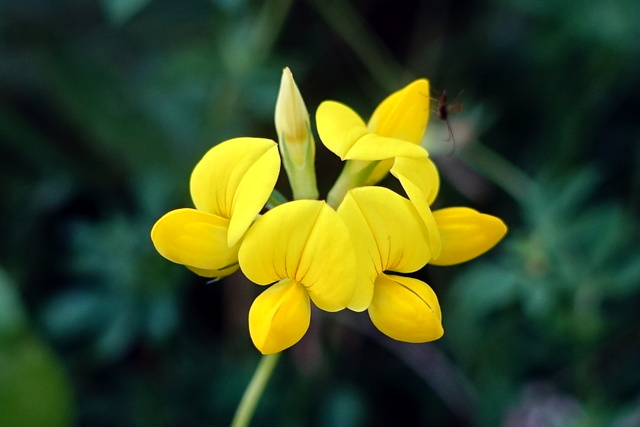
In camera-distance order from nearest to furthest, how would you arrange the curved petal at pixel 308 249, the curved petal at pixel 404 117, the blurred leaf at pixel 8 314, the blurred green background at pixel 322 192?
the curved petal at pixel 308 249 → the curved petal at pixel 404 117 → the blurred leaf at pixel 8 314 → the blurred green background at pixel 322 192

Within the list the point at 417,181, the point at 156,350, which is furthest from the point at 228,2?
the point at 156,350

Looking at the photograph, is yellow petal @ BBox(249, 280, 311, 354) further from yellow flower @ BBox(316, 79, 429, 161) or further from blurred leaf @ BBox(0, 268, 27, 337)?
blurred leaf @ BBox(0, 268, 27, 337)

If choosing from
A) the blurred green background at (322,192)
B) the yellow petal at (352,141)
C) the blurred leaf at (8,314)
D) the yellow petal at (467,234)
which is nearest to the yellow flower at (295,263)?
the yellow petal at (352,141)

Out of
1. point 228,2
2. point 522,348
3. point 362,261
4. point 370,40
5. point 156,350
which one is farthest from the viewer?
point 370,40

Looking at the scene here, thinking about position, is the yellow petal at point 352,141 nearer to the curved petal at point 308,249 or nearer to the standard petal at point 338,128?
the standard petal at point 338,128

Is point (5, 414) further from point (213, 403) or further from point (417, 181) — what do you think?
point (417, 181)

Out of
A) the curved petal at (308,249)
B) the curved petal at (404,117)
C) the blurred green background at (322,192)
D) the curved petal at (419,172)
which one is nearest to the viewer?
the curved petal at (308,249)

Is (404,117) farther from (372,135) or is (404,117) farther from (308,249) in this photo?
(308,249)

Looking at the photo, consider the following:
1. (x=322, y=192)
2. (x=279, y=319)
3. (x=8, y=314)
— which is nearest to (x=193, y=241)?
(x=279, y=319)
